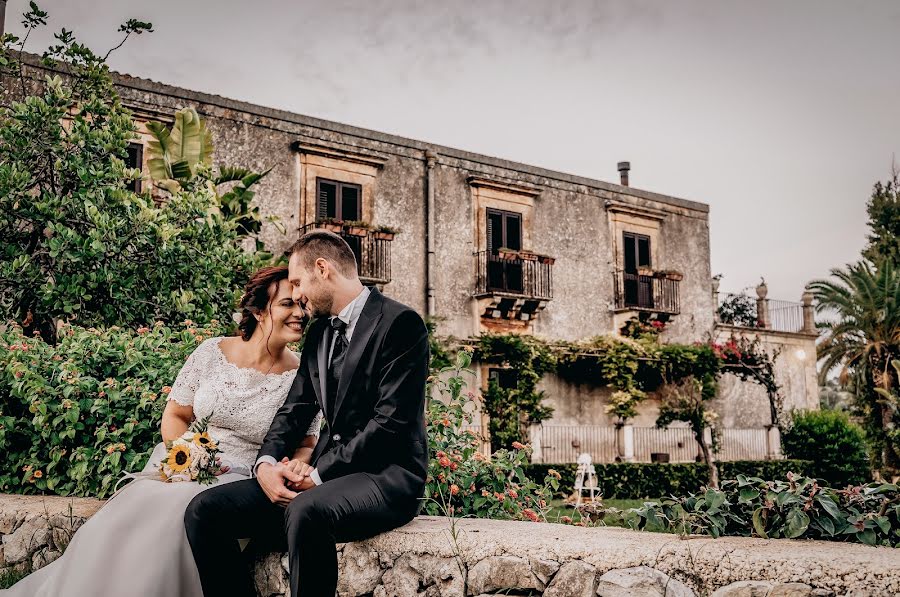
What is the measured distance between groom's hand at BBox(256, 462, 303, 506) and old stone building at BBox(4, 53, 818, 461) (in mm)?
13124

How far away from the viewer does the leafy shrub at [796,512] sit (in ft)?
9.05

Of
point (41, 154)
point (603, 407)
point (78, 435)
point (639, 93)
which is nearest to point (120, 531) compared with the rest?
point (78, 435)

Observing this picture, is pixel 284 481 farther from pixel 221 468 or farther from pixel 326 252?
pixel 326 252

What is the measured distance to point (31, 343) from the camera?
6090mm

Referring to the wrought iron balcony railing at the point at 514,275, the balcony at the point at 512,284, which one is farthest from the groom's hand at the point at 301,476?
the wrought iron balcony railing at the point at 514,275

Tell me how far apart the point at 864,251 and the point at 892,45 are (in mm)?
21143

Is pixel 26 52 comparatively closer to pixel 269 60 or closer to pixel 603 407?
pixel 269 60

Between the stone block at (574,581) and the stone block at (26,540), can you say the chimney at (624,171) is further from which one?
the stone block at (574,581)

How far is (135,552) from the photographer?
3.19 metres

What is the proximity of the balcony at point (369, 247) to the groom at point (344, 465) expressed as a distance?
1368 cm

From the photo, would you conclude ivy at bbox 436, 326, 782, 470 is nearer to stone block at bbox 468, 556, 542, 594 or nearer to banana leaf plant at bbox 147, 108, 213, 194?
banana leaf plant at bbox 147, 108, 213, 194

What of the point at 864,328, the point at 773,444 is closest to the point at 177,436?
the point at 773,444

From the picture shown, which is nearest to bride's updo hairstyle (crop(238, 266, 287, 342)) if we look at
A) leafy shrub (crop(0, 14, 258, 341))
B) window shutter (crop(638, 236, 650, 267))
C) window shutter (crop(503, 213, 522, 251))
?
leafy shrub (crop(0, 14, 258, 341))

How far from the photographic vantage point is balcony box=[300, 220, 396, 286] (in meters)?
17.1
